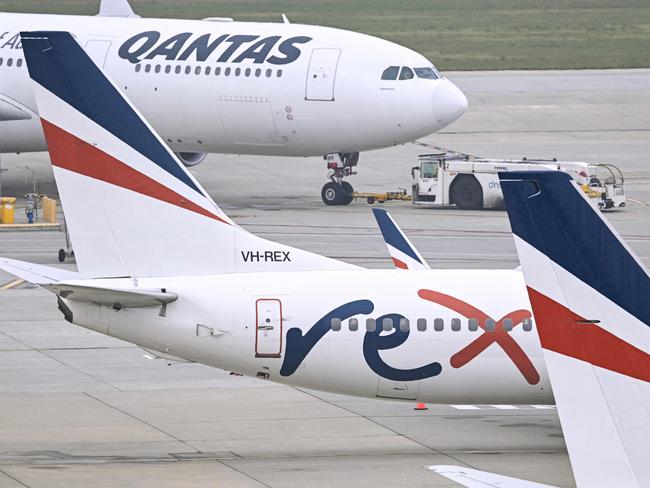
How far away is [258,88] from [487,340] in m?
27.3

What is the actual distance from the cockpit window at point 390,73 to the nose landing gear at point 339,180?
330 cm

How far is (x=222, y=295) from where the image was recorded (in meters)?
25.8

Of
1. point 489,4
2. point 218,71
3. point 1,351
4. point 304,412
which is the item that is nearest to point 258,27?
point 218,71

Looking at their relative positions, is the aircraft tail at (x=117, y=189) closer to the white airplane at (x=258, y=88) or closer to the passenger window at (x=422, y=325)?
the passenger window at (x=422, y=325)

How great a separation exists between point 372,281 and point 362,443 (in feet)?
9.13

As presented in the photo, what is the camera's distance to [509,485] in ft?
45.6

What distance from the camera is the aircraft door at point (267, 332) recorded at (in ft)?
84.1

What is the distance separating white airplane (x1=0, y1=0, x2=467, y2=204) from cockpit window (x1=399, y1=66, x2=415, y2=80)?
1.8 inches

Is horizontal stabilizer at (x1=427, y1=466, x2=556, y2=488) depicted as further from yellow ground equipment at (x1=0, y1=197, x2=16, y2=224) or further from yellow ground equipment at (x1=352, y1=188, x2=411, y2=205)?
yellow ground equipment at (x1=352, y1=188, x2=411, y2=205)

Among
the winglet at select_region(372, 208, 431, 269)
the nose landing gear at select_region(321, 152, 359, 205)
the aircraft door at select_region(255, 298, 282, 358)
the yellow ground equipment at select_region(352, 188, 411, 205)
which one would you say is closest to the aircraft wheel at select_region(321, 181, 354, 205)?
the nose landing gear at select_region(321, 152, 359, 205)

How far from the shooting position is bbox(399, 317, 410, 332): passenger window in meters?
26.1

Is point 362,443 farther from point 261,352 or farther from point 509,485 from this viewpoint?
point 509,485

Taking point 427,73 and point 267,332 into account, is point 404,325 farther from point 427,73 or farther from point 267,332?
point 427,73

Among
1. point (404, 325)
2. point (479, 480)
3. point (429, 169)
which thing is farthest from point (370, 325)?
point (429, 169)
